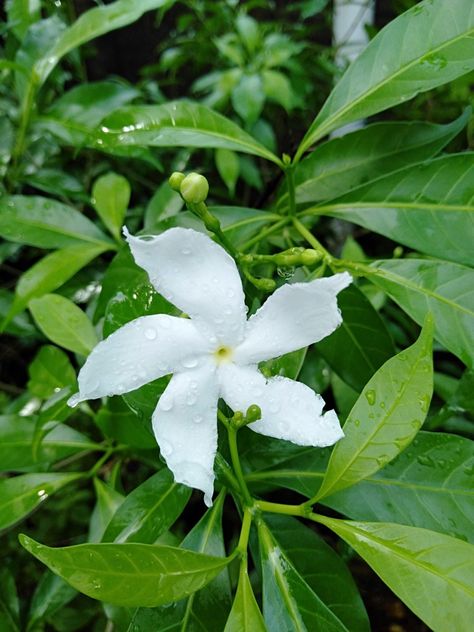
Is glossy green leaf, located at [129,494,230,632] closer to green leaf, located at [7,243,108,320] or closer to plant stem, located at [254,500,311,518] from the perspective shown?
plant stem, located at [254,500,311,518]

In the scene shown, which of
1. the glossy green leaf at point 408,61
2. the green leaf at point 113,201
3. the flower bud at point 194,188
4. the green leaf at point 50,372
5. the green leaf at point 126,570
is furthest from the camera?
the green leaf at point 113,201

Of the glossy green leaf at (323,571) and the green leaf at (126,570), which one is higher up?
the green leaf at (126,570)

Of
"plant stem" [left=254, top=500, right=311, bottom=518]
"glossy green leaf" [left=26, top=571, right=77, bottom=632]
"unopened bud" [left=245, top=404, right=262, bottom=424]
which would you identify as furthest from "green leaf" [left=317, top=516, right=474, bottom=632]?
"glossy green leaf" [left=26, top=571, right=77, bottom=632]

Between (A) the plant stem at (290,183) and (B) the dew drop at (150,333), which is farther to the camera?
(A) the plant stem at (290,183)

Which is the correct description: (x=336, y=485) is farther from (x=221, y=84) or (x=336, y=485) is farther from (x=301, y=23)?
(x=301, y=23)

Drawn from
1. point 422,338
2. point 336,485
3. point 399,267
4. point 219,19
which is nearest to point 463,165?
point 399,267

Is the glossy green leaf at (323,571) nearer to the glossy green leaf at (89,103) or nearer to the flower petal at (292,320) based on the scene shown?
the flower petal at (292,320)

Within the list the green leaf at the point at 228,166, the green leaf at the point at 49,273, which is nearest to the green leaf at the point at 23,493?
the green leaf at the point at 49,273
